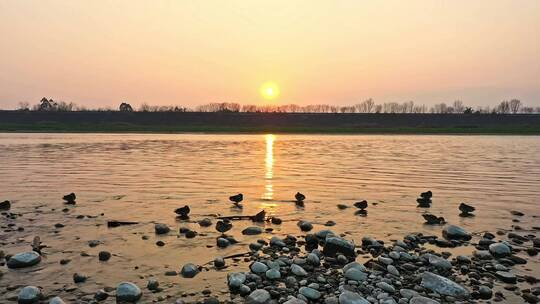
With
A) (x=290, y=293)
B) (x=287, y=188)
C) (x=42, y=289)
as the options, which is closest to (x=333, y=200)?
(x=287, y=188)

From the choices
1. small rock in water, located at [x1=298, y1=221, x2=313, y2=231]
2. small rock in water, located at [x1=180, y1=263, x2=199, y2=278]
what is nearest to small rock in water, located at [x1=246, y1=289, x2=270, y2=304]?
small rock in water, located at [x1=180, y1=263, x2=199, y2=278]

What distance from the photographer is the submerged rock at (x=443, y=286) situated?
8.64 metres

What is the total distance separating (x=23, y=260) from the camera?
1029cm

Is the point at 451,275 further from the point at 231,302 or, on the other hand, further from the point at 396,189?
the point at 396,189

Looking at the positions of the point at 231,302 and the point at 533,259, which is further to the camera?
the point at 533,259

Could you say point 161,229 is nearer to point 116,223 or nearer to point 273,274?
point 116,223

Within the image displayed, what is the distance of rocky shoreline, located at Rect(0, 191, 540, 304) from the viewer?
843 cm

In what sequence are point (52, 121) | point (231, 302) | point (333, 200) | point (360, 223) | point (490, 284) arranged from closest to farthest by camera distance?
point (231, 302)
point (490, 284)
point (360, 223)
point (333, 200)
point (52, 121)

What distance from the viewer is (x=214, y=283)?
937 centimetres

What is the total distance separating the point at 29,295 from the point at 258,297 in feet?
13.3

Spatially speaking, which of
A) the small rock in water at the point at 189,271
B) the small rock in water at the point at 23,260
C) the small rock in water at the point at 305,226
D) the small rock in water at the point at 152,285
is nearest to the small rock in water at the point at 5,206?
the small rock in water at the point at 23,260

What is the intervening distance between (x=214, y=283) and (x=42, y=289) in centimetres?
328

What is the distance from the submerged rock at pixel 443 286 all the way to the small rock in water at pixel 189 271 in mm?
4692

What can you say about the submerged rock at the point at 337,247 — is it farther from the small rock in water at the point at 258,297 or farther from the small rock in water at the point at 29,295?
the small rock in water at the point at 29,295
